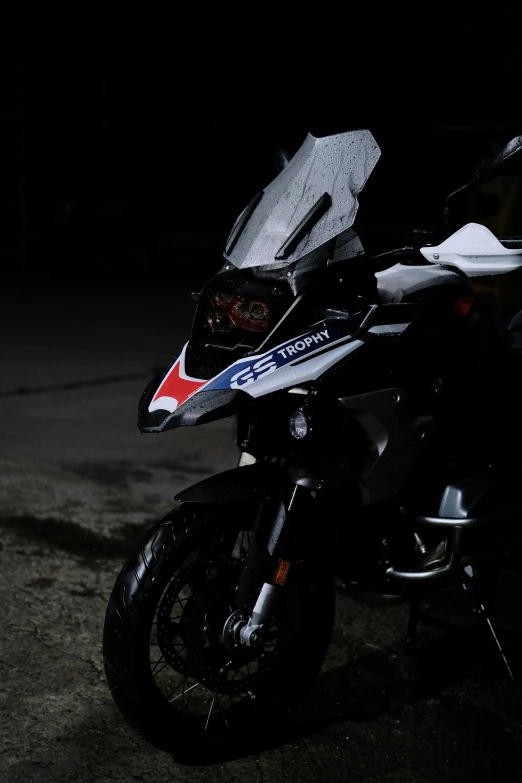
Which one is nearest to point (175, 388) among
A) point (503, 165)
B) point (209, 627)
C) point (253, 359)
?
Answer: point (253, 359)

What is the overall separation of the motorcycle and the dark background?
11445 millimetres

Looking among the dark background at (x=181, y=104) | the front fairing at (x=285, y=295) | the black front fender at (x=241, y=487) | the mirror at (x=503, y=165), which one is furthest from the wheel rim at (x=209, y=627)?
the dark background at (x=181, y=104)

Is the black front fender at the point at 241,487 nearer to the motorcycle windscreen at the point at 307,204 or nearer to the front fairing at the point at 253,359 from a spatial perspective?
the front fairing at the point at 253,359

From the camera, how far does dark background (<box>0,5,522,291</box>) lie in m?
17.1

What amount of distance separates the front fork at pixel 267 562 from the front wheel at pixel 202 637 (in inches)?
1.9

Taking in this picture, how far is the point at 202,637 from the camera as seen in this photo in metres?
3.09

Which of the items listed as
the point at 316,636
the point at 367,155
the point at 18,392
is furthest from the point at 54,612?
the point at 18,392

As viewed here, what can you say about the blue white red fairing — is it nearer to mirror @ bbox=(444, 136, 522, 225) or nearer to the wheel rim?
the wheel rim

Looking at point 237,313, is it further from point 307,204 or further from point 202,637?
point 202,637

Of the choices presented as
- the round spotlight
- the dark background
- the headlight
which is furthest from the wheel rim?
the dark background

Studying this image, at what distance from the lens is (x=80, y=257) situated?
635 inches

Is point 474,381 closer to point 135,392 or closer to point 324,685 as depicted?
point 324,685

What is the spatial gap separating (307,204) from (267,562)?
39.2 inches

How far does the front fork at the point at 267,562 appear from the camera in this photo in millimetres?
3039
